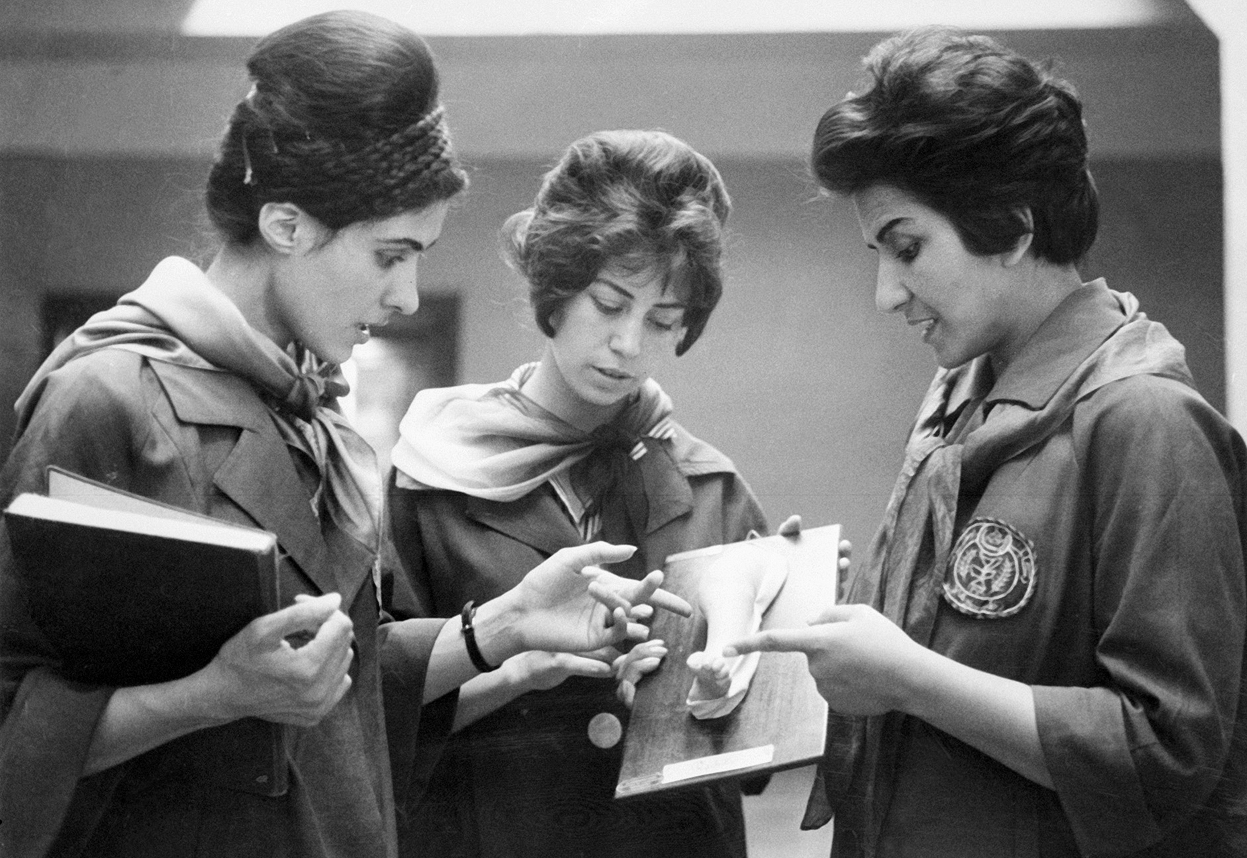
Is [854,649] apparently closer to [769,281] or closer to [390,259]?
[769,281]

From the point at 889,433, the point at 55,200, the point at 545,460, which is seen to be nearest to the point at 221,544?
the point at 545,460

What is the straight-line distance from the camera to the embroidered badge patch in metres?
1.73

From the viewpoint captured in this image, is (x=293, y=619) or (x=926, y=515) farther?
(x=926, y=515)

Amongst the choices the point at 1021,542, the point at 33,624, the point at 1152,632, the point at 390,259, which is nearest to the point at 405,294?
the point at 390,259

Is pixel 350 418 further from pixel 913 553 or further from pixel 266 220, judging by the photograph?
pixel 913 553

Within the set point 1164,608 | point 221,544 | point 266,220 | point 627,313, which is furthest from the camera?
point 627,313

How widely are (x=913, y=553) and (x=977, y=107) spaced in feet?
1.91

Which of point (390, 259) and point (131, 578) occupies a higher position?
point (390, 259)

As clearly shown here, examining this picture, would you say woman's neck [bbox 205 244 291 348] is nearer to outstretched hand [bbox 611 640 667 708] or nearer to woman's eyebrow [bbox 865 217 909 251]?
outstretched hand [bbox 611 640 667 708]

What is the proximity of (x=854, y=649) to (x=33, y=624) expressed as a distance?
0.96 meters

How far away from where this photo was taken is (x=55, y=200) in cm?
204

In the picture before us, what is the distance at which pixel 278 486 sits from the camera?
1.73 metres

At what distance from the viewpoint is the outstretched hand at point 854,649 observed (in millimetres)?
1693

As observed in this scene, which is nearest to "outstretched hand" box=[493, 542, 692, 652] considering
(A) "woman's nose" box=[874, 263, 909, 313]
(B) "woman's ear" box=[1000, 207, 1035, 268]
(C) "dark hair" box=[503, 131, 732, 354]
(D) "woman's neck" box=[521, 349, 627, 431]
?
(D) "woman's neck" box=[521, 349, 627, 431]
